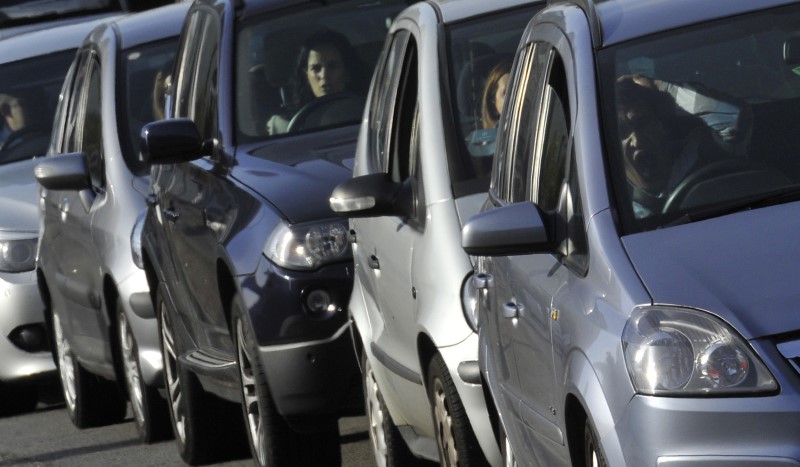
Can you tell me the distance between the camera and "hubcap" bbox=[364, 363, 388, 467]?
725cm

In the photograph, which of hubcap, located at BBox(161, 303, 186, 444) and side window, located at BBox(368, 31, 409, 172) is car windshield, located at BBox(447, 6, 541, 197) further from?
hubcap, located at BBox(161, 303, 186, 444)

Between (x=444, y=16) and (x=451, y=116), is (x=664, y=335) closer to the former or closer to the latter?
(x=451, y=116)

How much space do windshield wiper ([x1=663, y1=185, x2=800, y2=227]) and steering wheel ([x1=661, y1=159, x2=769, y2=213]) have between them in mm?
64

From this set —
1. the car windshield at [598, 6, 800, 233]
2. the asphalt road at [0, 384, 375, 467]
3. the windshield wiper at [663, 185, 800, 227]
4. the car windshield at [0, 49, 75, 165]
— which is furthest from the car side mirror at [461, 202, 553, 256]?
the car windshield at [0, 49, 75, 165]

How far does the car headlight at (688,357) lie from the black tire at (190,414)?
515 centimetres

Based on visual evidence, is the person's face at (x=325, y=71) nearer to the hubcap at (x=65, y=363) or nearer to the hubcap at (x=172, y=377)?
the hubcap at (x=172, y=377)

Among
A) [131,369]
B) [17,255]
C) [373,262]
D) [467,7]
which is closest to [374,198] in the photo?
[373,262]

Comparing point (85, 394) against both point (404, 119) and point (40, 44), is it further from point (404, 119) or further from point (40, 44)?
point (404, 119)

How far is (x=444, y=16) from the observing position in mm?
7109

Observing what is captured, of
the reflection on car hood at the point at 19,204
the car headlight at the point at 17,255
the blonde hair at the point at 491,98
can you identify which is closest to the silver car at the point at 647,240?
the blonde hair at the point at 491,98

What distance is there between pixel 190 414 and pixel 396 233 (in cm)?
278

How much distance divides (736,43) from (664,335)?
1.30 m

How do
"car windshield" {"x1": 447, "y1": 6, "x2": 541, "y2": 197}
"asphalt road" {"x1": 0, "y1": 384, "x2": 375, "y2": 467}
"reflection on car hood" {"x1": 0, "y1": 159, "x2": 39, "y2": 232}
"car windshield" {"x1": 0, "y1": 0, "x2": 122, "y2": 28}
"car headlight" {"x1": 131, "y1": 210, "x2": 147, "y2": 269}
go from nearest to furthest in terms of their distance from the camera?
"car windshield" {"x1": 447, "y1": 6, "x2": 541, "y2": 197} → "asphalt road" {"x1": 0, "y1": 384, "x2": 375, "y2": 467} → "car headlight" {"x1": 131, "y1": 210, "x2": 147, "y2": 269} → "reflection on car hood" {"x1": 0, "y1": 159, "x2": 39, "y2": 232} → "car windshield" {"x1": 0, "y1": 0, "x2": 122, "y2": 28}

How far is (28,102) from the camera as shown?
44.2 ft
